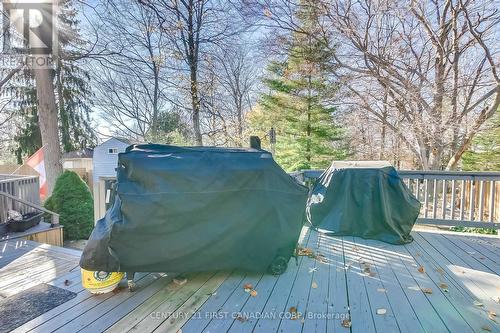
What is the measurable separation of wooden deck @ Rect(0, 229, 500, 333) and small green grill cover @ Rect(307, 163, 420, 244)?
0.41 meters

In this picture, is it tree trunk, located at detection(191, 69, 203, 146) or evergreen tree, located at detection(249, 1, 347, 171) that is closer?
tree trunk, located at detection(191, 69, 203, 146)

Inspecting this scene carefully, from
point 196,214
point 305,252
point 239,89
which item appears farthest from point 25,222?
point 239,89

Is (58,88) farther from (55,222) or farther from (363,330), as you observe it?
(363,330)

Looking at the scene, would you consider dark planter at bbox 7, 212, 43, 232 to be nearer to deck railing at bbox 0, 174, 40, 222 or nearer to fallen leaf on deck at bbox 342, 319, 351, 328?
deck railing at bbox 0, 174, 40, 222

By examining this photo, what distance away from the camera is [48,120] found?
7.57m

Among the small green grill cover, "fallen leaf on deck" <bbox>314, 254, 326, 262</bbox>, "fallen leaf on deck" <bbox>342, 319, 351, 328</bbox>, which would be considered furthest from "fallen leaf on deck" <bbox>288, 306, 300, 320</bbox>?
the small green grill cover

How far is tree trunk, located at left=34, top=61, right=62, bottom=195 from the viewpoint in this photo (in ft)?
24.6

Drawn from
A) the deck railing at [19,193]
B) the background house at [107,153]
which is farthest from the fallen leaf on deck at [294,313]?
the background house at [107,153]

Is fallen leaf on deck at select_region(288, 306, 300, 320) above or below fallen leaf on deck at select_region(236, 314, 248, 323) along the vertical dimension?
above

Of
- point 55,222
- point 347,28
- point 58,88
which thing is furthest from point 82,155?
point 347,28

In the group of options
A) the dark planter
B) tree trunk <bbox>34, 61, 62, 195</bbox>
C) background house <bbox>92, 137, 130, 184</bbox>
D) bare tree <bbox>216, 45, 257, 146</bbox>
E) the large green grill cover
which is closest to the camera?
the large green grill cover

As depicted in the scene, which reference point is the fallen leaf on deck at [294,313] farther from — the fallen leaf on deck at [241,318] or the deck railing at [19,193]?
the deck railing at [19,193]
